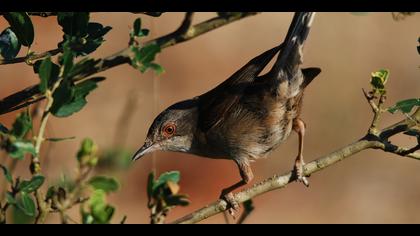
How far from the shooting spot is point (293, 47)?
17.1 feet

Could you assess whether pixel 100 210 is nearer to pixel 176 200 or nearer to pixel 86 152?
pixel 86 152

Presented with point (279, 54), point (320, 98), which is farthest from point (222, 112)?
point (320, 98)

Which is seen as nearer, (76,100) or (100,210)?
(100,210)

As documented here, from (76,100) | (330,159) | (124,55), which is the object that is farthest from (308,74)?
(76,100)

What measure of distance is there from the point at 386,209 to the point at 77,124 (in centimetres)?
512

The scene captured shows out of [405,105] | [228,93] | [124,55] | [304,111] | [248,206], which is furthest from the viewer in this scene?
[304,111]

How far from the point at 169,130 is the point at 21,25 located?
322 cm

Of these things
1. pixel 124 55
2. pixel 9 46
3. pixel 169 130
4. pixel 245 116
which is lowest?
pixel 124 55

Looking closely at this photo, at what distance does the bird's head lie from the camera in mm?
6285

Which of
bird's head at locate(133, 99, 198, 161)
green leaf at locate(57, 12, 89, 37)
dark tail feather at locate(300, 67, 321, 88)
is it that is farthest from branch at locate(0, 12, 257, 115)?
bird's head at locate(133, 99, 198, 161)

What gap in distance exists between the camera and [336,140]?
1215 cm

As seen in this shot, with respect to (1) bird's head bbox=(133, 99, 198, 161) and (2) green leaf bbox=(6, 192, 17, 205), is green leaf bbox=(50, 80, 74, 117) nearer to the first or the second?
(2) green leaf bbox=(6, 192, 17, 205)

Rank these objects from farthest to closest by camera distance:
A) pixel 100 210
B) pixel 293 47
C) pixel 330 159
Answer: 1. pixel 293 47
2. pixel 330 159
3. pixel 100 210
